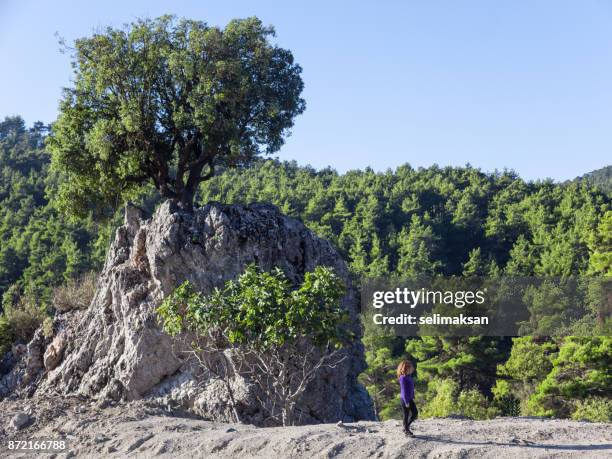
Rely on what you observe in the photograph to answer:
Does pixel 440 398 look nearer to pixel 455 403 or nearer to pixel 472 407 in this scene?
pixel 455 403

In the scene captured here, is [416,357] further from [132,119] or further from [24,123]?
Result: [24,123]

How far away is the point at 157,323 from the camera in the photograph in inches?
588

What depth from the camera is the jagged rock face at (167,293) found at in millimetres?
14703

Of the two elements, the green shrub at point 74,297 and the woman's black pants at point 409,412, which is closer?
the woman's black pants at point 409,412

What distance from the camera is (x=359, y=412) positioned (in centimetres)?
1586

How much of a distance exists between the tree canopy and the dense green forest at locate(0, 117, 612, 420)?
209 cm

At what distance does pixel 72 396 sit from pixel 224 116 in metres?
7.01

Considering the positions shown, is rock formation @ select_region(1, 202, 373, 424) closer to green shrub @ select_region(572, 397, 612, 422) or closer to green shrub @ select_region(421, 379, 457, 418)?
green shrub @ select_region(572, 397, 612, 422)

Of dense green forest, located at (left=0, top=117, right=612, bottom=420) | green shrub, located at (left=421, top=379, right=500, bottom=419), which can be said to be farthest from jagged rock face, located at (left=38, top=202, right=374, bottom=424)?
green shrub, located at (left=421, top=379, right=500, bottom=419)

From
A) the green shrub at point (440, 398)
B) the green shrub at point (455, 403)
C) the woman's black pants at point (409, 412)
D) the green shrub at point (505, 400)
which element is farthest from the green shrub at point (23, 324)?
the green shrub at point (505, 400)

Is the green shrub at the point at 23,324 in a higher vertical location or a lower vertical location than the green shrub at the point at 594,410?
higher

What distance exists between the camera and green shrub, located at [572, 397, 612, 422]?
81.9 feet

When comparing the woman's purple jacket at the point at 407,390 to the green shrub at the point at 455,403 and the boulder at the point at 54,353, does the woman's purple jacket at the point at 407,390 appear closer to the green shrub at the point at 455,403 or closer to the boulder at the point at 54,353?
the boulder at the point at 54,353

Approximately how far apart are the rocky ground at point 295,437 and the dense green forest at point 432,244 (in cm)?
648
